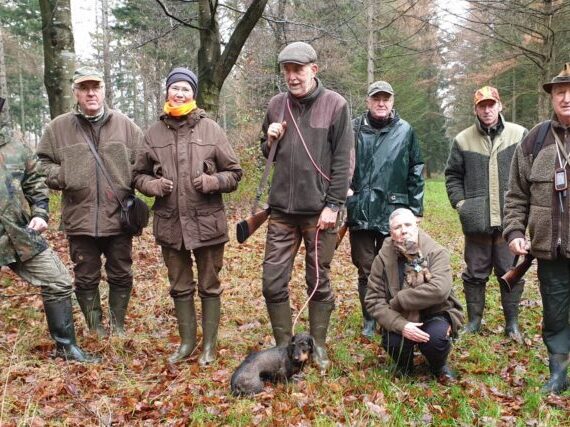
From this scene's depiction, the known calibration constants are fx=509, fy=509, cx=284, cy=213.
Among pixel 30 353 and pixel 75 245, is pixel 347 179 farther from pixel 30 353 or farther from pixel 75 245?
pixel 30 353

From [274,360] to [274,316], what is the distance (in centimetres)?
53

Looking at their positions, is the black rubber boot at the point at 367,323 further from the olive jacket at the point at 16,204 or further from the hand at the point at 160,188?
the olive jacket at the point at 16,204

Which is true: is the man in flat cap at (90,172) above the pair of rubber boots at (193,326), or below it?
above

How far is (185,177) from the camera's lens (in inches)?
173

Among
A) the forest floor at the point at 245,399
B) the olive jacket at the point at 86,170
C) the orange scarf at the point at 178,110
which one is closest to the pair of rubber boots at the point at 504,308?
the forest floor at the point at 245,399

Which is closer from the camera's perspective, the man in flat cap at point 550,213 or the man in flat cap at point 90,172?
the man in flat cap at point 550,213

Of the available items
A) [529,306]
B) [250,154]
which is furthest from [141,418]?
[250,154]

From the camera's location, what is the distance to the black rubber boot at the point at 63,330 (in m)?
4.55

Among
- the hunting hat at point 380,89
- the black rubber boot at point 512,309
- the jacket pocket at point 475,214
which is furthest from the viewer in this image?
the black rubber boot at point 512,309

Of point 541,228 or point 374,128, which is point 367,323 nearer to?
point 374,128

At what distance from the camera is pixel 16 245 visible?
4.29 m

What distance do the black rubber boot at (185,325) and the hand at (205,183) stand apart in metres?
1.10

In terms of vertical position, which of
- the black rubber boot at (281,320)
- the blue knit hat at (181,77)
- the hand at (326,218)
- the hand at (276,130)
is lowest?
the black rubber boot at (281,320)

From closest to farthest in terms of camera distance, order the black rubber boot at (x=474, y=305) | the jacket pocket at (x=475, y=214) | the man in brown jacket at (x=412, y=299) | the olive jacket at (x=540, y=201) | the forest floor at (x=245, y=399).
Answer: the forest floor at (x=245, y=399)
the olive jacket at (x=540, y=201)
the man in brown jacket at (x=412, y=299)
the jacket pocket at (x=475, y=214)
the black rubber boot at (x=474, y=305)
